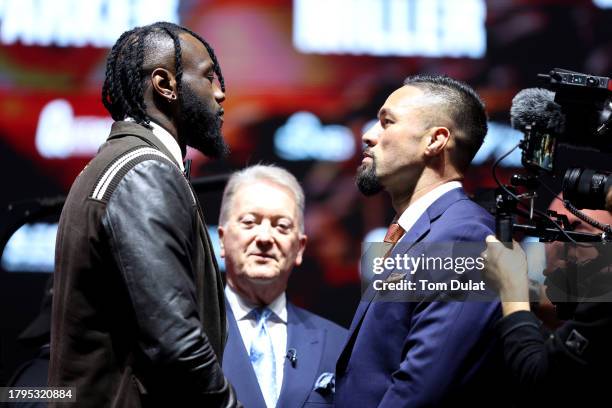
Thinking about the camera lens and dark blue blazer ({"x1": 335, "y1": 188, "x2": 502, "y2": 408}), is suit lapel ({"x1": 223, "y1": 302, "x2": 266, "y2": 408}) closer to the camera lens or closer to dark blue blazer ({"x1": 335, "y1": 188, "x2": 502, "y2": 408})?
dark blue blazer ({"x1": 335, "y1": 188, "x2": 502, "y2": 408})

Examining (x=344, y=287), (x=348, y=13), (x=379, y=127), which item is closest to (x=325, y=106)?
(x=348, y=13)

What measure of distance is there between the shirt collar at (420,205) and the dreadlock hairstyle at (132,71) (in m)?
0.85

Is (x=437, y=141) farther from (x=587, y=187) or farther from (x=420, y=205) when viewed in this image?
(x=587, y=187)

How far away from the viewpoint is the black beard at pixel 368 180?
9.98 ft

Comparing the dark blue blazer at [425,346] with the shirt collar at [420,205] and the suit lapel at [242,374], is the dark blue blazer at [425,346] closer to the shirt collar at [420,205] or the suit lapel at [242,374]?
the shirt collar at [420,205]

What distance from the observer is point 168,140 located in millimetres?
2514

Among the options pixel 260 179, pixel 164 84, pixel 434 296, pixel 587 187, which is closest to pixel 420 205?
pixel 434 296

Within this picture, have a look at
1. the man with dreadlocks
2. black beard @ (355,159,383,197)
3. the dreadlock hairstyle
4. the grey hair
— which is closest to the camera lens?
black beard @ (355,159,383,197)

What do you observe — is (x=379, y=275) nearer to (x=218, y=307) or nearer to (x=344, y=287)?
(x=218, y=307)

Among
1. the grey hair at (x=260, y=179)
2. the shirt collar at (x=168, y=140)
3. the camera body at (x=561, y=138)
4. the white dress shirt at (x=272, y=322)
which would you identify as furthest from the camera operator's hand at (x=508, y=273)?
the grey hair at (x=260, y=179)

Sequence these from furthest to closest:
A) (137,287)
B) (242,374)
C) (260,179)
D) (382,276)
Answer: (260,179) < (242,374) < (382,276) < (137,287)

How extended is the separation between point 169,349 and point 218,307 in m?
0.32

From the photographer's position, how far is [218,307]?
8.04 feet

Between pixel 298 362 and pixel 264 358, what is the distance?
13 centimetres
